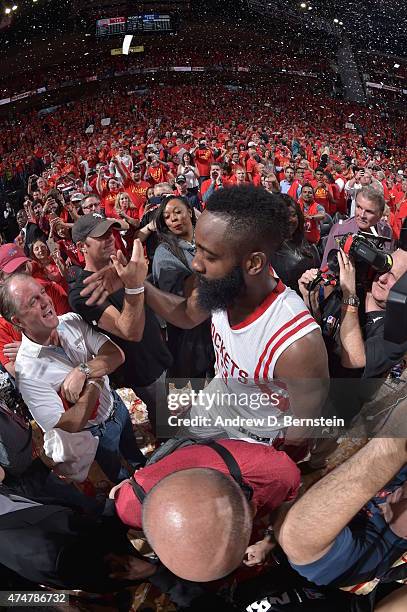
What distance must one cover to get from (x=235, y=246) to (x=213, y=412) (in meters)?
0.68

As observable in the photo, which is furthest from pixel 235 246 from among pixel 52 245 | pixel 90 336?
pixel 52 245

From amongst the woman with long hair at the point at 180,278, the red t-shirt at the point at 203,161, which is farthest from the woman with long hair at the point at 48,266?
the red t-shirt at the point at 203,161

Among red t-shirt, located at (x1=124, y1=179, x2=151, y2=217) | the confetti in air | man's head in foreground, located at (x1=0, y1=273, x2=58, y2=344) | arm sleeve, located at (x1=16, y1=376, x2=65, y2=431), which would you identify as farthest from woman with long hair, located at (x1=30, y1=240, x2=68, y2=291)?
the confetti in air

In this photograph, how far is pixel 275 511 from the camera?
1.09 m

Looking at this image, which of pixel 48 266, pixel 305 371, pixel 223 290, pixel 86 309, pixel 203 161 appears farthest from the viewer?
pixel 203 161

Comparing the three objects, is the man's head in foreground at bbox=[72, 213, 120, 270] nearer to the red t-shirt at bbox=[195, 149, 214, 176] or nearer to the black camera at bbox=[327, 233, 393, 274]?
the black camera at bbox=[327, 233, 393, 274]

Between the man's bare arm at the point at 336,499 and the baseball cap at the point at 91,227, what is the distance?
154cm

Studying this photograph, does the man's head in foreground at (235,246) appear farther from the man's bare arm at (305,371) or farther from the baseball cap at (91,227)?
the baseball cap at (91,227)

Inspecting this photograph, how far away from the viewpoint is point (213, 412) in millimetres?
1664

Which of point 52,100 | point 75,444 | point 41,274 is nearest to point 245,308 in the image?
point 75,444

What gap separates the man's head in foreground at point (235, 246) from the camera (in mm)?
1416

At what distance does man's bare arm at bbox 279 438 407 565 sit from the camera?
2.57 feet

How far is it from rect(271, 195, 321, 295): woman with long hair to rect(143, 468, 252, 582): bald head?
1.45m

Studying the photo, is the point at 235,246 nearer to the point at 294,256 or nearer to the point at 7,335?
the point at 294,256
